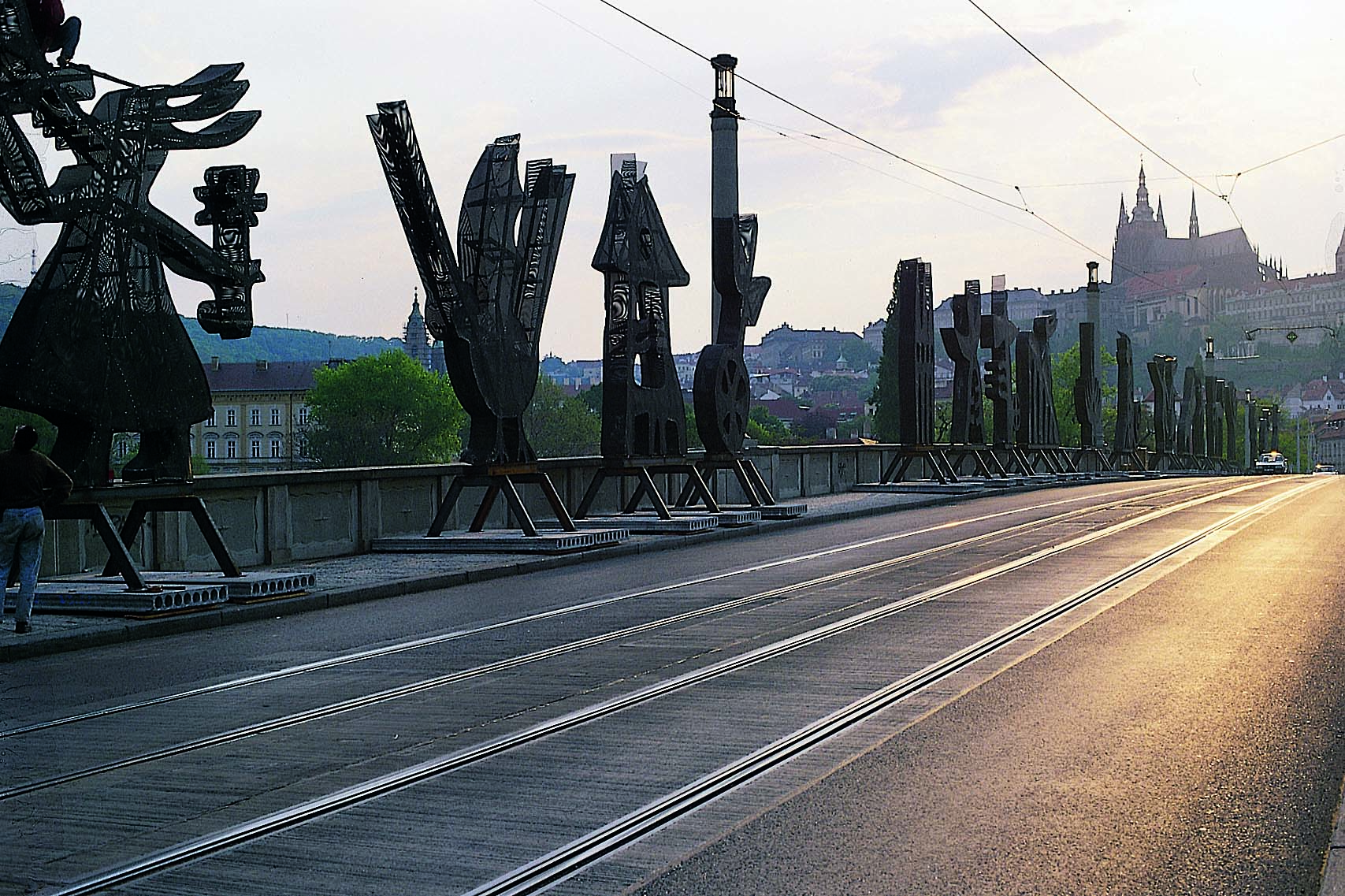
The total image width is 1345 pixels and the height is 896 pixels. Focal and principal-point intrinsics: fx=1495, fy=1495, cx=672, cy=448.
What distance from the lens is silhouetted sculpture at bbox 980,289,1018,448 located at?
5150cm

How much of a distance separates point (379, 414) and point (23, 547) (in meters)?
106

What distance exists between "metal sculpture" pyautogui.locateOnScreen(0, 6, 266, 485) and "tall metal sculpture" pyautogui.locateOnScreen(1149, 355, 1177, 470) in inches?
3043

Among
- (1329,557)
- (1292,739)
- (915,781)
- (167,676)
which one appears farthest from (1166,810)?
(1329,557)

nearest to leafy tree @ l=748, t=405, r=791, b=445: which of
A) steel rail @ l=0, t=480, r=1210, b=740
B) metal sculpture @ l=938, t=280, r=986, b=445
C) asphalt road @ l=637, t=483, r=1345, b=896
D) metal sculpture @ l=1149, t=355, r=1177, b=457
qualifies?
metal sculpture @ l=1149, t=355, r=1177, b=457

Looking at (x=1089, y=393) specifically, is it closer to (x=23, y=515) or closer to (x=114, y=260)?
(x=114, y=260)

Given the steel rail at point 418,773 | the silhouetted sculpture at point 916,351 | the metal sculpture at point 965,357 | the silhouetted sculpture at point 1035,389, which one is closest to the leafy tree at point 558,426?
the silhouetted sculpture at point 1035,389

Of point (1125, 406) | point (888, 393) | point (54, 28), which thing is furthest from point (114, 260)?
point (888, 393)

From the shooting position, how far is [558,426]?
130 m

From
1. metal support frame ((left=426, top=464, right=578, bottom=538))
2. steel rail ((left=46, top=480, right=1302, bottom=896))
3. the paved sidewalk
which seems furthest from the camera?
metal support frame ((left=426, top=464, right=578, bottom=538))

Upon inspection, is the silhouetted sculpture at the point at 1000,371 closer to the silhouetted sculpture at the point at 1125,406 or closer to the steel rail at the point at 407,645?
the silhouetted sculpture at the point at 1125,406

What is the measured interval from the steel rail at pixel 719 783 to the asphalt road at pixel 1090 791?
376 millimetres

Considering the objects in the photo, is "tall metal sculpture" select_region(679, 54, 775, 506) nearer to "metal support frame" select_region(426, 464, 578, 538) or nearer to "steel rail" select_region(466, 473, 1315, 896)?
"metal support frame" select_region(426, 464, 578, 538)

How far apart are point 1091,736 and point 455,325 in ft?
48.8

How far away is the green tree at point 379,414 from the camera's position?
117 meters
